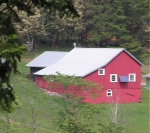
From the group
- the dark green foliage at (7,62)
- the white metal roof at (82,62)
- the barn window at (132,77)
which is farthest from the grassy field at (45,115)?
the dark green foliage at (7,62)

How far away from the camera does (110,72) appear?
47.9 m

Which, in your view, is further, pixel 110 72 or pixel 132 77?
pixel 132 77

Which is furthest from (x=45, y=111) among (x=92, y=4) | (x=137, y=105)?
(x=92, y=4)

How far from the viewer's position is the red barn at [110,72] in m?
46.9

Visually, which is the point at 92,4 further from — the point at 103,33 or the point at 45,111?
the point at 45,111

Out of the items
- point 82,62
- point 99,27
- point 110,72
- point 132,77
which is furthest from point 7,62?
point 99,27

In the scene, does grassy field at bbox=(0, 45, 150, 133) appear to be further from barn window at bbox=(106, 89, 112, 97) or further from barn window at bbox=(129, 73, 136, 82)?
barn window at bbox=(129, 73, 136, 82)

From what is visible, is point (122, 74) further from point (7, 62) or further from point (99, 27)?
point (7, 62)

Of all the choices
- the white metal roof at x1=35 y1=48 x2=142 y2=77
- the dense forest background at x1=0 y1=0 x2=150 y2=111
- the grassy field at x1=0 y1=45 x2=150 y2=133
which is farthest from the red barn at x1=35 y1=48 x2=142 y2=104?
the dense forest background at x1=0 y1=0 x2=150 y2=111

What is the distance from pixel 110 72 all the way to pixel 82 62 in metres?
2.88

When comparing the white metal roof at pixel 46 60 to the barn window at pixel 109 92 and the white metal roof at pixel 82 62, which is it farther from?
the barn window at pixel 109 92

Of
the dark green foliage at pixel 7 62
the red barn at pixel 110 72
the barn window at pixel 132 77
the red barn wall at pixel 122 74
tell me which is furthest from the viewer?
the barn window at pixel 132 77

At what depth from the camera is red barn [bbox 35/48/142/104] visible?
4691 centimetres

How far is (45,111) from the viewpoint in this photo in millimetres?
34812
